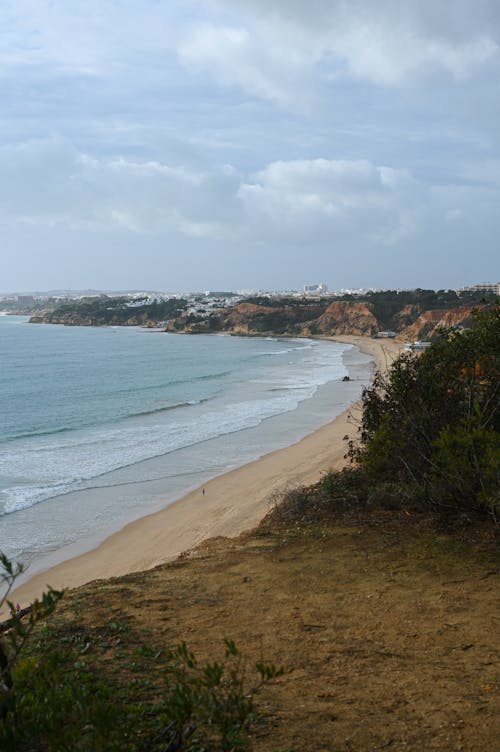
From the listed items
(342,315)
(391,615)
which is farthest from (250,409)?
(342,315)

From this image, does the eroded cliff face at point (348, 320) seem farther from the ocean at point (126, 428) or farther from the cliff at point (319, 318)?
the ocean at point (126, 428)

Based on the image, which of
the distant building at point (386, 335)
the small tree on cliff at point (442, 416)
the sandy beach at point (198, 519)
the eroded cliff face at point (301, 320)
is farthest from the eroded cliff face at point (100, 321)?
the small tree on cliff at point (442, 416)

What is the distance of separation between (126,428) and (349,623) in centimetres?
1990

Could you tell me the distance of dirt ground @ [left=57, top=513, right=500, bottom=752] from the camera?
12.8 ft

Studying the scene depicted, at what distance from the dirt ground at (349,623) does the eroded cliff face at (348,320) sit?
279 feet

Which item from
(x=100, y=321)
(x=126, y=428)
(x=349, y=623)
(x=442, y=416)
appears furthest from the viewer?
(x=100, y=321)

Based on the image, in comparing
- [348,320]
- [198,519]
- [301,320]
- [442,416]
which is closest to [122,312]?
[301,320]

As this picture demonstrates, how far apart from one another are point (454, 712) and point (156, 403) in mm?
27634

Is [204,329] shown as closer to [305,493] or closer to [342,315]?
[342,315]

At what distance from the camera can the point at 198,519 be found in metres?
13.4

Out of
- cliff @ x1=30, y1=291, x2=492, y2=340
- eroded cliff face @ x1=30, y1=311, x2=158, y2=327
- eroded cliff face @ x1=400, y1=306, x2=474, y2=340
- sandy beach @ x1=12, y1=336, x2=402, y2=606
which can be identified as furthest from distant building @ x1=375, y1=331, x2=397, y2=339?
sandy beach @ x1=12, y1=336, x2=402, y2=606

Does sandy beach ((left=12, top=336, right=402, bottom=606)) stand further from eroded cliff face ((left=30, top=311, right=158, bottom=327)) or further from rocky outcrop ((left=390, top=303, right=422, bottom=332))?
eroded cliff face ((left=30, top=311, right=158, bottom=327))

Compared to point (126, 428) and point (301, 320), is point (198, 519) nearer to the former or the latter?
point (126, 428)

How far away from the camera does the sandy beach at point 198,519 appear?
10.8 meters
